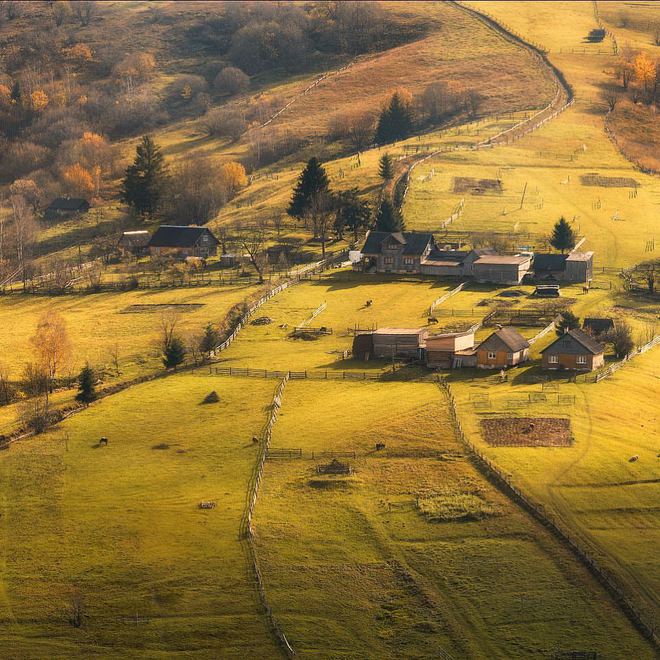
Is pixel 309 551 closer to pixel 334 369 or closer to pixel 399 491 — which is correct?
pixel 399 491

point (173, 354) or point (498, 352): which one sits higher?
point (498, 352)

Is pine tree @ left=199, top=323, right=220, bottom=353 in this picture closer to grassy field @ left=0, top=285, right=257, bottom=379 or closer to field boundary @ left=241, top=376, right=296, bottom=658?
grassy field @ left=0, top=285, right=257, bottom=379

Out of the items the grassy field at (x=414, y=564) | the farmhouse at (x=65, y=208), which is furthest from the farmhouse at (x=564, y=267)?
the farmhouse at (x=65, y=208)

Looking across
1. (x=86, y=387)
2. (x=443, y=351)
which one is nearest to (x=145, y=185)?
(x=86, y=387)

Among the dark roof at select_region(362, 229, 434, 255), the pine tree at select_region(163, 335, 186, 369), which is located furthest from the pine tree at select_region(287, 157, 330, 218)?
the pine tree at select_region(163, 335, 186, 369)

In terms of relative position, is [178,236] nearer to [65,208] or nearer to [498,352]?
[65,208]
